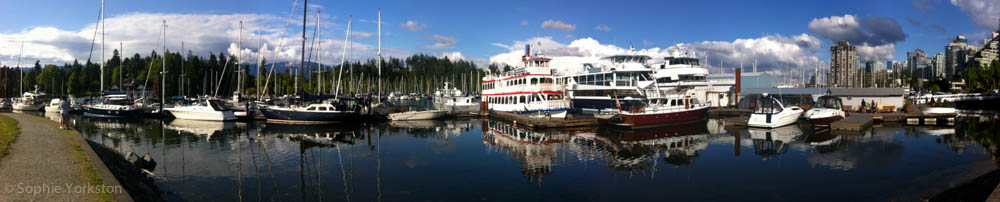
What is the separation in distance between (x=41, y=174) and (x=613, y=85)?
37.9m

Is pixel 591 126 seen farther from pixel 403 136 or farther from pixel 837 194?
pixel 837 194

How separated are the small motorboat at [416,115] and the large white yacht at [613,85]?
11.6m

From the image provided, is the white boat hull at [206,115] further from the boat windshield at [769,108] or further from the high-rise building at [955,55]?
the high-rise building at [955,55]

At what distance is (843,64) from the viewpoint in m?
138

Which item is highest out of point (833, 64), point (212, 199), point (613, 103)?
point (833, 64)

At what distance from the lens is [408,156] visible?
19750mm

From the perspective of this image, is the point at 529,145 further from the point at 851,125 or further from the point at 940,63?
the point at 940,63

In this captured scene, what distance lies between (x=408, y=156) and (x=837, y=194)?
14931 mm

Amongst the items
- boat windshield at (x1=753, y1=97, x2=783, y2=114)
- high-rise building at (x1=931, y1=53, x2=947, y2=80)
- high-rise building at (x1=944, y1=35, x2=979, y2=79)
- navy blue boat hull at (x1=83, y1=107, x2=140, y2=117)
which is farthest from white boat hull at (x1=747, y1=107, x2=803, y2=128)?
high-rise building at (x1=931, y1=53, x2=947, y2=80)

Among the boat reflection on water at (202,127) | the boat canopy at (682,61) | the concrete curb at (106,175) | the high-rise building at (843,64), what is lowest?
the boat reflection on water at (202,127)

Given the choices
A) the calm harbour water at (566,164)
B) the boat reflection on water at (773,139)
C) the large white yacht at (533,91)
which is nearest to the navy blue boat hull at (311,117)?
the calm harbour water at (566,164)

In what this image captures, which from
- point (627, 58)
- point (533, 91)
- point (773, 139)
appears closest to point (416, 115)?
point (533, 91)

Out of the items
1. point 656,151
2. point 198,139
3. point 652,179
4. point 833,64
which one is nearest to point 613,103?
point 656,151

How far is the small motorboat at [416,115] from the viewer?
123ft
